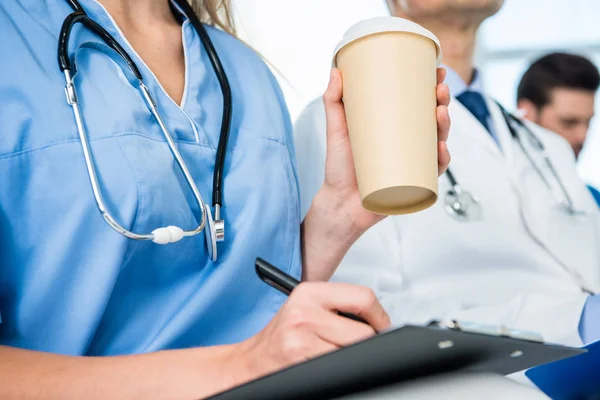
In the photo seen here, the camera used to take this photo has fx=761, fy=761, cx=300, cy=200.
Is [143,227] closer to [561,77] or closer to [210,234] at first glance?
[210,234]

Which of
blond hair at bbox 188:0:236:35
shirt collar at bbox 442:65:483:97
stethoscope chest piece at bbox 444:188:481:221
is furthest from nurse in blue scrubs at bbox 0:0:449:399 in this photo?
shirt collar at bbox 442:65:483:97

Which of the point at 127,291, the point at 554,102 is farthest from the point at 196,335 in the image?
the point at 554,102

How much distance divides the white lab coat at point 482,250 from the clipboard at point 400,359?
602mm

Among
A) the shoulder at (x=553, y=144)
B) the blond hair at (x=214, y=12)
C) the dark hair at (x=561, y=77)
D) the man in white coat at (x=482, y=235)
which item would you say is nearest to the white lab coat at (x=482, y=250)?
the man in white coat at (x=482, y=235)

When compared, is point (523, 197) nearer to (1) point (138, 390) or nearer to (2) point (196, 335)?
(2) point (196, 335)

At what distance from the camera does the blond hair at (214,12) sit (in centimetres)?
108

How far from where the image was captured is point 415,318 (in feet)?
3.73

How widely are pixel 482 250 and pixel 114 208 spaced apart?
0.73m

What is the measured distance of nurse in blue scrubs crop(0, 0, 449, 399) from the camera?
542mm

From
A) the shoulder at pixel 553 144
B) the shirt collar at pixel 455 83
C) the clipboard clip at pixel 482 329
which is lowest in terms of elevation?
the clipboard clip at pixel 482 329

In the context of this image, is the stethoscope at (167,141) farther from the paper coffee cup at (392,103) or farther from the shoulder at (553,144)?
the shoulder at (553,144)

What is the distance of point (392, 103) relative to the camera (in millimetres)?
661

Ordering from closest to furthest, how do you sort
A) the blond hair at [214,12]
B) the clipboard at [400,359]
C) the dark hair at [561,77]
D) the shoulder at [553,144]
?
the clipboard at [400,359] < the blond hair at [214,12] < the shoulder at [553,144] < the dark hair at [561,77]

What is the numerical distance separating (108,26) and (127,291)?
29 cm
